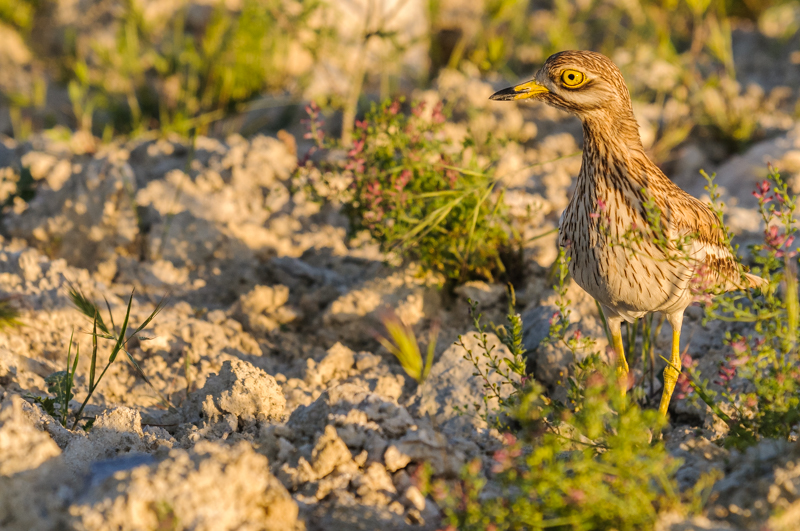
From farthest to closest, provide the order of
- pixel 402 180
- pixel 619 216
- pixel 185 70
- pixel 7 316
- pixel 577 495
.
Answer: pixel 185 70, pixel 402 180, pixel 7 316, pixel 619 216, pixel 577 495

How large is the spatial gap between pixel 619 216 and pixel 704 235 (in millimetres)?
377

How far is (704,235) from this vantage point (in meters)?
2.69

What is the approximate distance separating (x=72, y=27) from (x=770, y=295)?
688 centimetres

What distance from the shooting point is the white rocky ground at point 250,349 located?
1.94m

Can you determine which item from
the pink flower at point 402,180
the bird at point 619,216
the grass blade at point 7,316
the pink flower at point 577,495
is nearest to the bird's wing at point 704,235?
the bird at point 619,216

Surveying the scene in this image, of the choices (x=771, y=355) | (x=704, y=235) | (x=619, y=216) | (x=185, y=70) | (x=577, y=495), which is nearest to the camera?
(x=577, y=495)

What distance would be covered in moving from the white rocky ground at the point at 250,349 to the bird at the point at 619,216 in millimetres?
536

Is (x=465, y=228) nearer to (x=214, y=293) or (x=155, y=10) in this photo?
(x=214, y=293)

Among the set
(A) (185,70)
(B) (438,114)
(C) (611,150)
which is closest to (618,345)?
(C) (611,150)

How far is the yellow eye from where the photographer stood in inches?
107

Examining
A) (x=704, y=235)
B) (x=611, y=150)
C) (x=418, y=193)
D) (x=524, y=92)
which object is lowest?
(x=418, y=193)

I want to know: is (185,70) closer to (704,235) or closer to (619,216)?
(619,216)

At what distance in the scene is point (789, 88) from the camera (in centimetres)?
601

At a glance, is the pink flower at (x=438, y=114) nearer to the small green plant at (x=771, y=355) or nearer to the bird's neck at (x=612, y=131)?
the bird's neck at (x=612, y=131)
